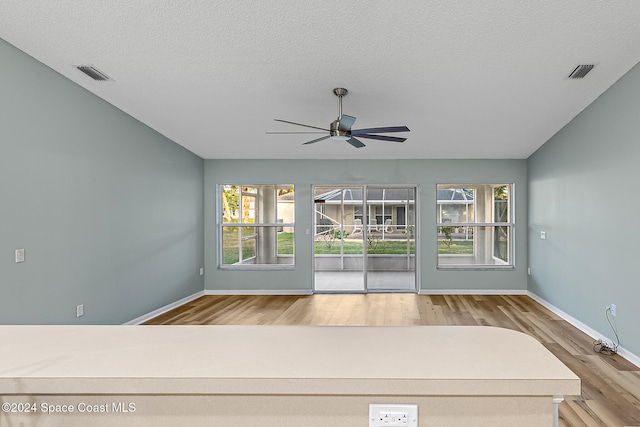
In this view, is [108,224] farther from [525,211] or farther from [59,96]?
[525,211]

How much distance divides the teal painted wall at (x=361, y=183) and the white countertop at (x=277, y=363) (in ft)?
17.3

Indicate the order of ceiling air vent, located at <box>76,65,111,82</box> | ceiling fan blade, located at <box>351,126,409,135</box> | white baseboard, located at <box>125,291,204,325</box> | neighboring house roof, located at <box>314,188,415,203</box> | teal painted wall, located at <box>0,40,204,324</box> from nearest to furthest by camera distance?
teal painted wall, located at <box>0,40,204,324</box> → ceiling air vent, located at <box>76,65,111,82</box> → ceiling fan blade, located at <box>351,126,409,135</box> → white baseboard, located at <box>125,291,204,325</box> → neighboring house roof, located at <box>314,188,415,203</box>

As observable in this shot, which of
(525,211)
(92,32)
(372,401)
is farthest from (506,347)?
(525,211)

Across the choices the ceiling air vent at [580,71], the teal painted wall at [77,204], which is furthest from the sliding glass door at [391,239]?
the teal painted wall at [77,204]

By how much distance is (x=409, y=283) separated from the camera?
22.1ft

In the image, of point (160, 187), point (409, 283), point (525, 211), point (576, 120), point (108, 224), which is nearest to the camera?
point (108, 224)

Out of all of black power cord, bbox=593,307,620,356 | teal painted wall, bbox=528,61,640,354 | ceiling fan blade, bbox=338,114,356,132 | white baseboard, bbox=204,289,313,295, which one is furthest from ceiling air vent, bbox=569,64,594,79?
white baseboard, bbox=204,289,313,295

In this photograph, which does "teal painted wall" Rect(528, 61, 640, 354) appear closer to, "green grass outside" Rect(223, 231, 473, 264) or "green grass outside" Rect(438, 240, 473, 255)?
"green grass outside" Rect(438, 240, 473, 255)

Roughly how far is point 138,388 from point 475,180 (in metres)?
6.38

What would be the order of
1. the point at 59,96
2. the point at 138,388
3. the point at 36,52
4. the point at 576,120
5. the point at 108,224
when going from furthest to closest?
the point at 576,120
the point at 108,224
the point at 59,96
the point at 36,52
the point at 138,388

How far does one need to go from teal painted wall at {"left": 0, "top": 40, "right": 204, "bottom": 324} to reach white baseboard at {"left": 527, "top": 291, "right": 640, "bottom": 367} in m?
5.33

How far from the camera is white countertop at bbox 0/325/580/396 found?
34.1 inches

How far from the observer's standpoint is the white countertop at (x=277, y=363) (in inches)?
34.1

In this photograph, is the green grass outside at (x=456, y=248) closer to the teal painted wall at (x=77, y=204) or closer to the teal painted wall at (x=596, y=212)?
the teal painted wall at (x=596, y=212)
